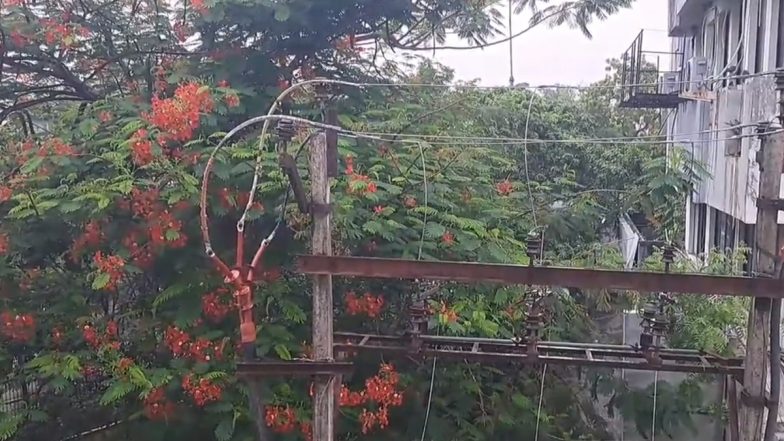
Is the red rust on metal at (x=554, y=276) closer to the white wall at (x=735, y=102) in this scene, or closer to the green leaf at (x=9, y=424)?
the white wall at (x=735, y=102)

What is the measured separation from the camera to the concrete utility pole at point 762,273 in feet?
10.9

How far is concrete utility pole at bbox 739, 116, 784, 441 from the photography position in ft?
10.9

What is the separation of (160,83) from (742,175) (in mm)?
5505

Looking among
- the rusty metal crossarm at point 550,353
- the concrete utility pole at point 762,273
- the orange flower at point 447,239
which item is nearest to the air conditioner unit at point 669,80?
the orange flower at point 447,239

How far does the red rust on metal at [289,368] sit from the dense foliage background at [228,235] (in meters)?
1.29

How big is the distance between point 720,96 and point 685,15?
3.34m

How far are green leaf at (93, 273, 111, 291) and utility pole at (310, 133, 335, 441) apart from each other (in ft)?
6.98

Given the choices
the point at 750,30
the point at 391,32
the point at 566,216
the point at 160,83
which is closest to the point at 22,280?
the point at 160,83

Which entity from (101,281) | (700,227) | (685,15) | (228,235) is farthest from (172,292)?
(685,15)

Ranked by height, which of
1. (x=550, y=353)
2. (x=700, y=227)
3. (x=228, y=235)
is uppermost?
(x=228, y=235)

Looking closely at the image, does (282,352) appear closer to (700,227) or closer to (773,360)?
(773,360)

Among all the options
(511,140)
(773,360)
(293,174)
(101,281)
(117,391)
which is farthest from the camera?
(101,281)

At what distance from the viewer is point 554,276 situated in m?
3.58

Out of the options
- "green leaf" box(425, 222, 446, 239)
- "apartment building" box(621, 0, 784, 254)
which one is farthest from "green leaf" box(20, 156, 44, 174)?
"apartment building" box(621, 0, 784, 254)
